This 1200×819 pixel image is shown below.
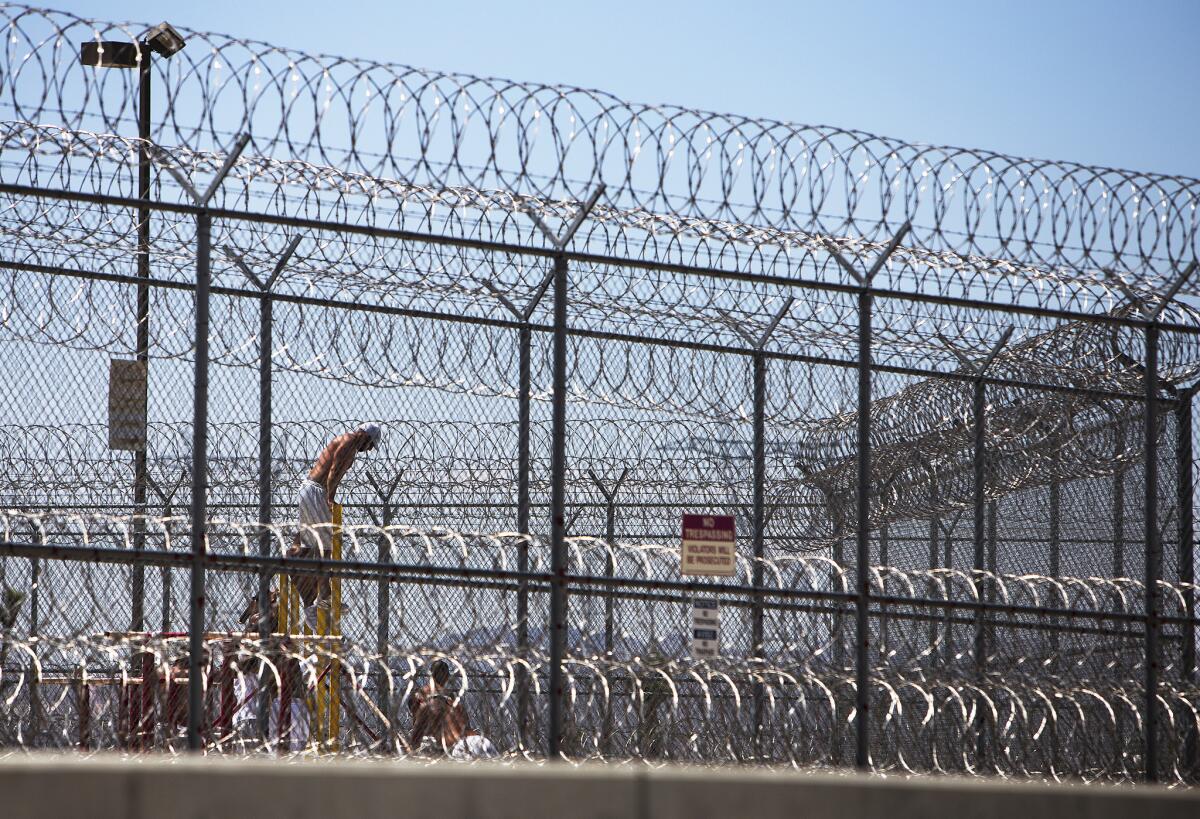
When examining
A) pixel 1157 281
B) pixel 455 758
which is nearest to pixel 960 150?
pixel 1157 281

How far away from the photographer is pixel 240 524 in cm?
750

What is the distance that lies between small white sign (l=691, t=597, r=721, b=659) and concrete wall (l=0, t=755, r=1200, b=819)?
333cm

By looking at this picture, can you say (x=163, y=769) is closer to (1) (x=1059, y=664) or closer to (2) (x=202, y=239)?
(2) (x=202, y=239)

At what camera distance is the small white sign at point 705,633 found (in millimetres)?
7953

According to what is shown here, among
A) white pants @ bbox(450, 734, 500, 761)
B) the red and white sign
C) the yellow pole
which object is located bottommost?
white pants @ bbox(450, 734, 500, 761)

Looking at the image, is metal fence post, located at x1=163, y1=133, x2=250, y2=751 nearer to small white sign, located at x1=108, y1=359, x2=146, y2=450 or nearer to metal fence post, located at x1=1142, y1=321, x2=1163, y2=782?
small white sign, located at x1=108, y1=359, x2=146, y2=450

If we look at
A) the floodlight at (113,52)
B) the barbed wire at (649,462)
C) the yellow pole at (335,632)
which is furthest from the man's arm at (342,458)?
the floodlight at (113,52)

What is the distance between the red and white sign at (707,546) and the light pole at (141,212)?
103 inches

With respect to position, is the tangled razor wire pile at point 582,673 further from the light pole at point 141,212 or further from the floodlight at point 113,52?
the floodlight at point 113,52

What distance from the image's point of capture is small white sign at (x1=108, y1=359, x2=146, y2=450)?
27.4ft

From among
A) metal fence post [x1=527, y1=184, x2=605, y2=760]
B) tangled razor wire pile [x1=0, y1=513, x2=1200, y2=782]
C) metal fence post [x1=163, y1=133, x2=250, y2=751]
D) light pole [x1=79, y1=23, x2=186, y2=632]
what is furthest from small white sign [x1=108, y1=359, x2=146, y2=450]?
metal fence post [x1=527, y1=184, x2=605, y2=760]

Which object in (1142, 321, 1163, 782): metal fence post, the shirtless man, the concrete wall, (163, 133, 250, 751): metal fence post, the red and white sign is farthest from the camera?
the shirtless man

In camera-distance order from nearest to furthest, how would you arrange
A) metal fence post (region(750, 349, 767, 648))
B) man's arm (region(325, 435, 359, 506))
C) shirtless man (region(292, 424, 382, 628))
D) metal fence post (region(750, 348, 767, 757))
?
metal fence post (region(750, 348, 767, 757)), metal fence post (region(750, 349, 767, 648)), shirtless man (region(292, 424, 382, 628)), man's arm (region(325, 435, 359, 506))

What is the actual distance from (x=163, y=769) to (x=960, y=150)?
696 centimetres
